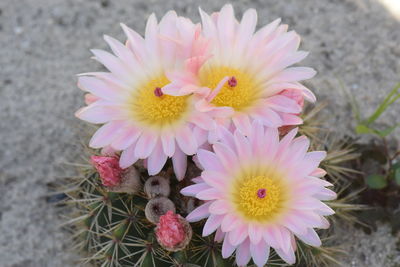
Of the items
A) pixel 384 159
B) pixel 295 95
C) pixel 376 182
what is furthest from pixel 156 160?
pixel 384 159

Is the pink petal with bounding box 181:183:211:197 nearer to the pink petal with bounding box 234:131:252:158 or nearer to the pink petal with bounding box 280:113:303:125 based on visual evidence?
the pink petal with bounding box 234:131:252:158

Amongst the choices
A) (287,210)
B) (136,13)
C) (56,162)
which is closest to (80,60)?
(136,13)

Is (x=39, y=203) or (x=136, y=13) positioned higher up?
(x=136, y=13)

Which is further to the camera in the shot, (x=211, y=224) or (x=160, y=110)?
(x=160, y=110)

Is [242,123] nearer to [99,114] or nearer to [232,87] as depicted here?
[232,87]

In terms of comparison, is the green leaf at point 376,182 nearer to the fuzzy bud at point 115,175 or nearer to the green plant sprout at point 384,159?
the green plant sprout at point 384,159

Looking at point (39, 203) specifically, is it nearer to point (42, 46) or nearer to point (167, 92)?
point (42, 46)

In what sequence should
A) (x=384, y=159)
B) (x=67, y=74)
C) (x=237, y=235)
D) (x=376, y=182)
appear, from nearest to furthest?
(x=237, y=235) < (x=376, y=182) < (x=384, y=159) < (x=67, y=74)

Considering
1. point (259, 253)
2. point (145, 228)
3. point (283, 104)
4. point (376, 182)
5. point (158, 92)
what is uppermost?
point (283, 104)
